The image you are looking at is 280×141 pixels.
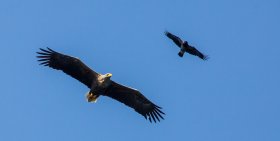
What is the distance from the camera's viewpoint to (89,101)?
33062 millimetres

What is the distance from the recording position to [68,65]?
33.0m

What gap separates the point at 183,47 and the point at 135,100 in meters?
5.06

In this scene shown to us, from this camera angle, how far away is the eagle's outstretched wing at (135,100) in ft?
110

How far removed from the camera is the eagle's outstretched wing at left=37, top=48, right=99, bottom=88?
3294 centimetres

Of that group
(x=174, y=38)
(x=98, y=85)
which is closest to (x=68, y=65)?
(x=98, y=85)

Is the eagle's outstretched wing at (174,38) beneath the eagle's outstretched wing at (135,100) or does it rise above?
above

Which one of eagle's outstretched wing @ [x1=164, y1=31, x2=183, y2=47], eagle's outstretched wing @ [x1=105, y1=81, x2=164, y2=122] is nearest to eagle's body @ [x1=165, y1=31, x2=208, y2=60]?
eagle's outstretched wing @ [x1=164, y1=31, x2=183, y2=47]

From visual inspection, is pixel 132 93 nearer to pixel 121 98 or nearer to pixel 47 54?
pixel 121 98

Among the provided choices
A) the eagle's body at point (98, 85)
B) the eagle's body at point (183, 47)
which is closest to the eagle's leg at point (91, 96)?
the eagle's body at point (98, 85)

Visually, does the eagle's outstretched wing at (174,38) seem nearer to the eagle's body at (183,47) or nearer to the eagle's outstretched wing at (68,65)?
the eagle's body at (183,47)

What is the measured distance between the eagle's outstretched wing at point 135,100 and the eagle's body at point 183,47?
174 inches

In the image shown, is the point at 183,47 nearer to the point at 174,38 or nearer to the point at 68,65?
the point at 174,38

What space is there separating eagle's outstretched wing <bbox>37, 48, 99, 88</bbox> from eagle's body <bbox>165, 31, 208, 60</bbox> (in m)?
5.91

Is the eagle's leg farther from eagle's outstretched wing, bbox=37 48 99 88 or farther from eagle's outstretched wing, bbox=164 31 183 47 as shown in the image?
eagle's outstretched wing, bbox=164 31 183 47
